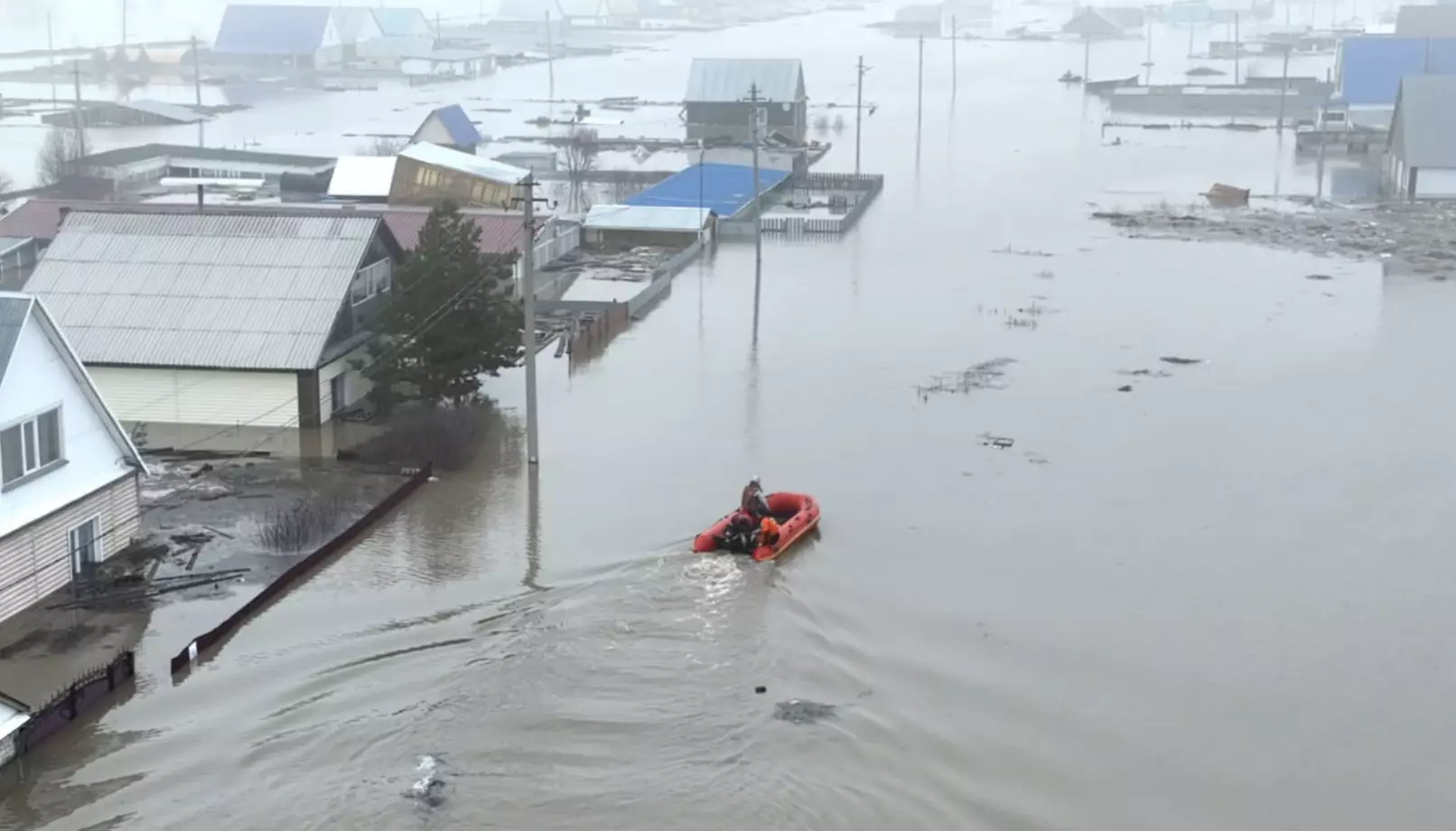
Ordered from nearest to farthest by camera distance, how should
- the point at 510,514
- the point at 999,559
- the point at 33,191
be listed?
the point at 999,559
the point at 510,514
the point at 33,191

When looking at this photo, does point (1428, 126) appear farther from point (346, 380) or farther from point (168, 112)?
point (168, 112)

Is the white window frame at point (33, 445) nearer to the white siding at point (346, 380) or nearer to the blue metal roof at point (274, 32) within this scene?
the white siding at point (346, 380)

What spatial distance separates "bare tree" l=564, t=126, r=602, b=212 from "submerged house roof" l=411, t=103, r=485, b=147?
7.46ft

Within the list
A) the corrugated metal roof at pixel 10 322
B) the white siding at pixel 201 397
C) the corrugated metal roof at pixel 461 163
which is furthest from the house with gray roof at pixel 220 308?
the corrugated metal roof at pixel 461 163

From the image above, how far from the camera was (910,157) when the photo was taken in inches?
1626

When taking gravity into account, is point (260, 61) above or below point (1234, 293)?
above

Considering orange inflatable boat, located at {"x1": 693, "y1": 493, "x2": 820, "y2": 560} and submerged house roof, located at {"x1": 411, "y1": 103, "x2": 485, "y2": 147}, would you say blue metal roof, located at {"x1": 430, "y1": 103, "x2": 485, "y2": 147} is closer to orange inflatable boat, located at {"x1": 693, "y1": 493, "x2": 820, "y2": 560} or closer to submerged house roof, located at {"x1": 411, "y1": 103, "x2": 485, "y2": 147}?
submerged house roof, located at {"x1": 411, "y1": 103, "x2": 485, "y2": 147}

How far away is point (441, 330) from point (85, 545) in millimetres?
4791

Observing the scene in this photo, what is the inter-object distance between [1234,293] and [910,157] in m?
18.3

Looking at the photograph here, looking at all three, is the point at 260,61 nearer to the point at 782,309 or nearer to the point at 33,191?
the point at 33,191

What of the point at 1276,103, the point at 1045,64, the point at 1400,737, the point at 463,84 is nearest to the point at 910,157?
the point at 1276,103

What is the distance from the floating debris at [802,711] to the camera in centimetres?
955

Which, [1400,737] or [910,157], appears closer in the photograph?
[1400,737]

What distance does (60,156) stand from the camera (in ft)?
108
